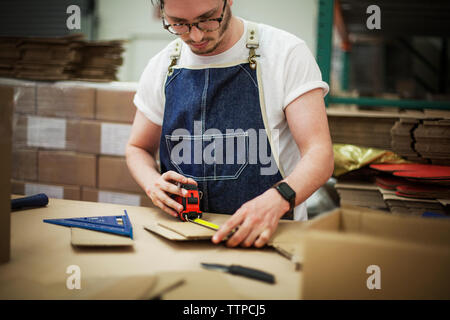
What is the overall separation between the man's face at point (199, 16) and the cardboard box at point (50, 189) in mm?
1238

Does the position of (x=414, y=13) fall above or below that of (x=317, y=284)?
above

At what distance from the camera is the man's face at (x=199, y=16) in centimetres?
130

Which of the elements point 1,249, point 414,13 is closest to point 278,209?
point 1,249

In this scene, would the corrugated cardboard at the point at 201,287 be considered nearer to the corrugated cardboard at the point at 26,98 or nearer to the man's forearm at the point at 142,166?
the man's forearm at the point at 142,166

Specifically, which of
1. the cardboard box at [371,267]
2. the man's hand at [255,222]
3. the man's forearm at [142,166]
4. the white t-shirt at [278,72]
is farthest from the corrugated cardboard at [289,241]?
the man's forearm at [142,166]

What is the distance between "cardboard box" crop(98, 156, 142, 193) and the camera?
2.19 metres

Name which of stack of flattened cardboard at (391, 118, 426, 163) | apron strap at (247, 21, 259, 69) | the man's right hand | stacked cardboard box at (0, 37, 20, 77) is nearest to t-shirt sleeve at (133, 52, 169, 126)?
apron strap at (247, 21, 259, 69)

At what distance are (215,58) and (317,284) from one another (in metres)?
1.10

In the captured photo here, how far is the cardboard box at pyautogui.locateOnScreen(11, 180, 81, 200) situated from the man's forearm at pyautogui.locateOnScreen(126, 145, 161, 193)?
80 centimetres

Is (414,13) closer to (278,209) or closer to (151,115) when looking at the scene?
(151,115)

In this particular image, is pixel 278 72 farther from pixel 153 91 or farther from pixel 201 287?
pixel 201 287

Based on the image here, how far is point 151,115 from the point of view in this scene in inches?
65.4

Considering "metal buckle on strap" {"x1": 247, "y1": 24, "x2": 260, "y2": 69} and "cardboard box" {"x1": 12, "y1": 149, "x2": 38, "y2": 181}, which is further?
"cardboard box" {"x1": 12, "y1": 149, "x2": 38, "y2": 181}

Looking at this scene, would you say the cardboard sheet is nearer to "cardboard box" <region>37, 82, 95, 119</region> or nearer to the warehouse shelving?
"cardboard box" <region>37, 82, 95, 119</region>
